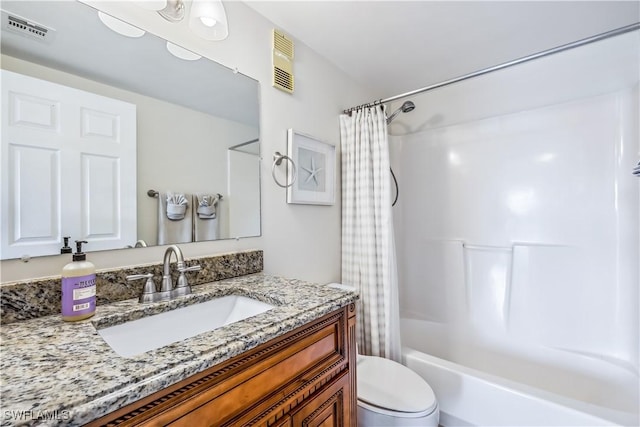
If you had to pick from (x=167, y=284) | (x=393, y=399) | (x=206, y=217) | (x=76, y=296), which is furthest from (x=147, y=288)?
(x=393, y=399)

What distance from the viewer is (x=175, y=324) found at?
2.88ft

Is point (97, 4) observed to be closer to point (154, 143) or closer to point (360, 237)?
point (154, 143)

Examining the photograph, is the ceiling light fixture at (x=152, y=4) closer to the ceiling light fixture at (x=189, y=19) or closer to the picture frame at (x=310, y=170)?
the ceiling light fixture at (x=189, y=19)

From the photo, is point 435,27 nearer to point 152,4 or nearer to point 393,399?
point 152,4

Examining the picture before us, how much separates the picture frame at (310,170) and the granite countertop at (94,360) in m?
0.82

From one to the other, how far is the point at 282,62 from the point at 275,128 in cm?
37

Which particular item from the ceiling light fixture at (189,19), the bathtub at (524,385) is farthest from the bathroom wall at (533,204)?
the ceiling light fixture at (189,19)

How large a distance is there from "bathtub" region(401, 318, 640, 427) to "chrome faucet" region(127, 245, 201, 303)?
1323 millimetres

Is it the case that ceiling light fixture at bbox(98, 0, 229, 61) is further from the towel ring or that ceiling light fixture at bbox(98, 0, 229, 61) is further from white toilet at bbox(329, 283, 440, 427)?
white toilet at bbox(329, 283, 440, 427)

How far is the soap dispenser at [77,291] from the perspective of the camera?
0.69 m

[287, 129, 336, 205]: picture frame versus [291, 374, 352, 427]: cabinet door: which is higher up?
[287, 129, 336, 205]: picture frame

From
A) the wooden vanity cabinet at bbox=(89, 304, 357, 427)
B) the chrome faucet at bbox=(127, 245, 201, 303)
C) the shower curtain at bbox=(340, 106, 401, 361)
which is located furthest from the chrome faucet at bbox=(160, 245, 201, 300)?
the shower curtain at bbox=(340, 106, 401, 361)

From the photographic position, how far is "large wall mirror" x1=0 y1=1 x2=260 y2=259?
756 mm

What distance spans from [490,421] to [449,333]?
83cm
